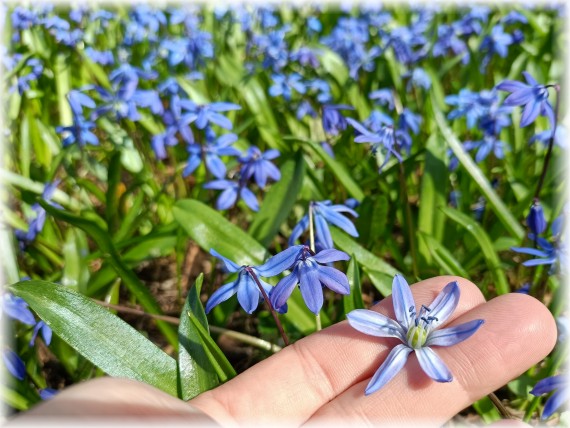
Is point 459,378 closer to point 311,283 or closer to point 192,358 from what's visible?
point 311,283

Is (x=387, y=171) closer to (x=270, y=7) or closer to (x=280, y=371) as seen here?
(x=280, y=371)

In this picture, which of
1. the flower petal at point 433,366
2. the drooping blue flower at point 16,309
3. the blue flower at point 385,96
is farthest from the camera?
the blue flower at point 385,96

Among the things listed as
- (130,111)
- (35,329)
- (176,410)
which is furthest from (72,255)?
(176,410)

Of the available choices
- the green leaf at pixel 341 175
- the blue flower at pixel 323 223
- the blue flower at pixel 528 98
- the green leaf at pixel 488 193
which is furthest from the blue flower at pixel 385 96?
the blue flower at pixel 323 223

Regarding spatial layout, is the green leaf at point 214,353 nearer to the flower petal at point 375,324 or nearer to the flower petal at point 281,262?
the flower petal at point 281,262

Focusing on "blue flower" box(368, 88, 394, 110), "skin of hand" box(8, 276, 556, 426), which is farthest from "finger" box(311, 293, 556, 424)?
"blue flower" box(368, 88, 394, 110)

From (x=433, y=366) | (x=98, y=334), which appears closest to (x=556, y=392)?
(x=433, y=366)

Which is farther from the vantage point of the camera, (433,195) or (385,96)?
(385,96)
